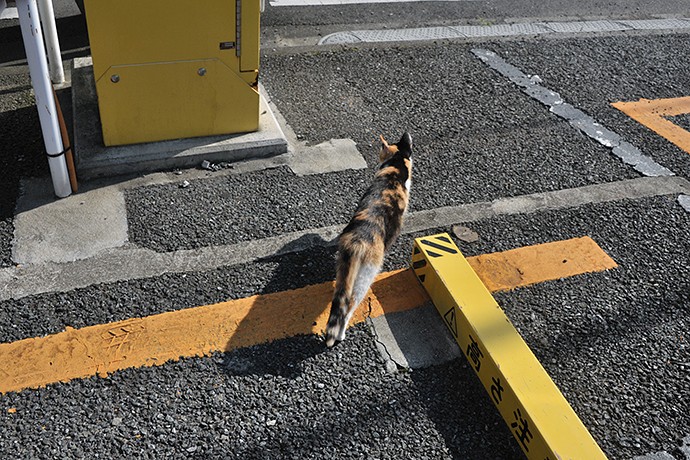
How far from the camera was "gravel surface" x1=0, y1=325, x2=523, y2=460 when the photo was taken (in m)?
2.75

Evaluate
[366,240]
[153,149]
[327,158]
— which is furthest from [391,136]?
[366,240]

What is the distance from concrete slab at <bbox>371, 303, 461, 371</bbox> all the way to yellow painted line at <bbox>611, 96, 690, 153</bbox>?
3.69 m

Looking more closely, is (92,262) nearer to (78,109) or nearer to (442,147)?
(78,109)

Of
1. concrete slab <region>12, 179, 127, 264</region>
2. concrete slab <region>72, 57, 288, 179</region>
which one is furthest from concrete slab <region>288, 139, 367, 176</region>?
concrete slab <region>12, 179, 127, 264</region>

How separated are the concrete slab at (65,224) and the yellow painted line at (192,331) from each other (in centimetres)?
75

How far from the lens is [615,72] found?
6941 millimetres

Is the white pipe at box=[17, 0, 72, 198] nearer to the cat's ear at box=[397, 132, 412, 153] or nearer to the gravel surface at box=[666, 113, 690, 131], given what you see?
the cat's ear at box=[397, 132, 412, 153]

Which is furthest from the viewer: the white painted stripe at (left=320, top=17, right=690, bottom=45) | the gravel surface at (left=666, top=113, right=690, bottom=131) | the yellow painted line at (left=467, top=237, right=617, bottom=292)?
the white painted stripe at (left=320, top=17, right=690, bottom=45)

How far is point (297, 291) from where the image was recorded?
12.0 ft

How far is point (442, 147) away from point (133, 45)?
8.94 ft

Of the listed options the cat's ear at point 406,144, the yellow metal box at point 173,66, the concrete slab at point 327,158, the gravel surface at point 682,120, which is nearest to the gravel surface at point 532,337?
the cat's ear at point 406,144

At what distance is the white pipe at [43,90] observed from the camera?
3.62m

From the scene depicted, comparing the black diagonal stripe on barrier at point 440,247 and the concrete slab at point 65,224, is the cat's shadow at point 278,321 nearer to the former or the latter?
the black diagonal stripe on barrier at point 440,247

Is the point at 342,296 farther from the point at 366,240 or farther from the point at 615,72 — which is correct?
the point at 615,72
